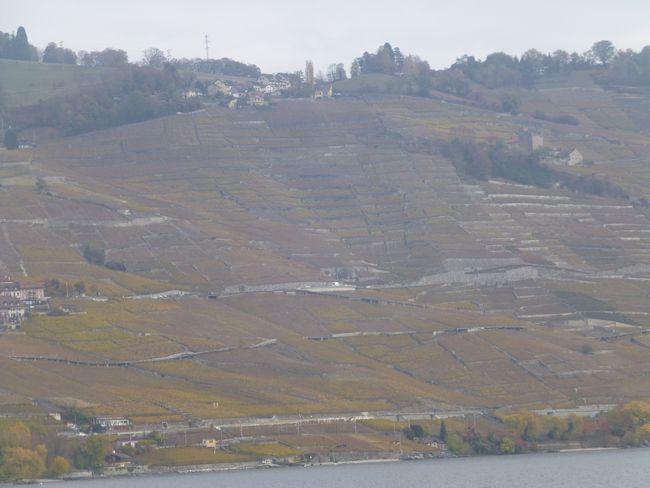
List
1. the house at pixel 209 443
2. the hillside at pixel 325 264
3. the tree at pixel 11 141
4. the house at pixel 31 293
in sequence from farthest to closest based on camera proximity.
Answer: the tree at pixel 11 141, the house at pixel 31 293, the hillside at pixel 325 264, the house at pixel 209 443

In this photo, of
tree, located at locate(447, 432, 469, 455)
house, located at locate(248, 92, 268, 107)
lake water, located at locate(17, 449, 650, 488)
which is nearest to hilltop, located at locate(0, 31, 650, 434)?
house, located at locate(248, 92, 268, 107)

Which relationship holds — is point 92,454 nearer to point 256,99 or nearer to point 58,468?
point 58,468

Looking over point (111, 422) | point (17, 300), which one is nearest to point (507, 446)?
point (111, 422)

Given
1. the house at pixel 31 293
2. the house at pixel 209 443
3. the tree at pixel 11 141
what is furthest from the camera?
the tree at pixel 11 141

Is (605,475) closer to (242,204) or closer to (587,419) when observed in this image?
(587,419)

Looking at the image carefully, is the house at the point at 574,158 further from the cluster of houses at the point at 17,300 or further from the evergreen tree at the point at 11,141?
the cluster of houses at the point at 17,300

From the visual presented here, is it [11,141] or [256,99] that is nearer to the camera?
[11,141]

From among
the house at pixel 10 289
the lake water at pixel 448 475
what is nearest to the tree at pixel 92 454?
the lake water at pixel 448 475
